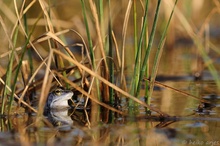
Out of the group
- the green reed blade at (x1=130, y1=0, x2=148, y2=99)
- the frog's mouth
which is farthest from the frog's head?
the green reed blade at (x1=130, y1=0, x2=148, y2=99)

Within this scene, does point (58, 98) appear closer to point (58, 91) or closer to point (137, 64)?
point (58, 91)

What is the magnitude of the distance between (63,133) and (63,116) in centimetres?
69

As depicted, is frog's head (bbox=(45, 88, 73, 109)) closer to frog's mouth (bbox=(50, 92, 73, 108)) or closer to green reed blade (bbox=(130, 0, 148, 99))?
frog's mouth (bbox=(50, 92, 73, 108))

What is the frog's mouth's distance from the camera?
16.6 feet

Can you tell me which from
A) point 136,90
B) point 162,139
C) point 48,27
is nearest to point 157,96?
point 136,90

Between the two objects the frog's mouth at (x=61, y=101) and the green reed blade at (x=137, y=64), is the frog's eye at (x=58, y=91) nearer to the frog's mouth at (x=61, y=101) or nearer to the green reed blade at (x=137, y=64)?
the frog's mouth at (x=61, y=101)

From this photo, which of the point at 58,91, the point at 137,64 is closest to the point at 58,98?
the point at 58,91

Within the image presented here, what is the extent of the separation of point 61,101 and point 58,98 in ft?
0.29

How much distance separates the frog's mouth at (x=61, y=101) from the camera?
5074mm

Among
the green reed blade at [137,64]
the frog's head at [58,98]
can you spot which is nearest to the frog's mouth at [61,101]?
the frog's head at [58,98]

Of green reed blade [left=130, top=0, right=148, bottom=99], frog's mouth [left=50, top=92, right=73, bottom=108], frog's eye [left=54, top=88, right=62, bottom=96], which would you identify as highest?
green reed blade [left=130, top=0, right=148, bottom=99]

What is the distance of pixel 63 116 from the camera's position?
4965 millimetres

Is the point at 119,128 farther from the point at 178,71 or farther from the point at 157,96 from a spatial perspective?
the point at 178,71

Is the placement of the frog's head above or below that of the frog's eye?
below
